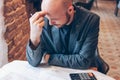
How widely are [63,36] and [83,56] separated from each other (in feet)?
0.59

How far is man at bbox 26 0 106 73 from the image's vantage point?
1.30 metres

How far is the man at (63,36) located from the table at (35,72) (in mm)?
44

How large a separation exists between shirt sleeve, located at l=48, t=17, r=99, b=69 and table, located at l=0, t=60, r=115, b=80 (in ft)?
0.14

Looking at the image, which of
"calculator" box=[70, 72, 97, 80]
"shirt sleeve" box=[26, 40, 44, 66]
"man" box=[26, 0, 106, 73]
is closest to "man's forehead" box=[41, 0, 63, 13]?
"man" box=[26, 0, 106, 73]

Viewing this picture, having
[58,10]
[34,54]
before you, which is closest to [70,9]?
[58,10]

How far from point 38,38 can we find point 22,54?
147 centimetres

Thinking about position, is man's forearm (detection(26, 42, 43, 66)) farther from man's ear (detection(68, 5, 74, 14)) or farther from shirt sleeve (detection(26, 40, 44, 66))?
man's ear (detection(68, 5, 74, 14))

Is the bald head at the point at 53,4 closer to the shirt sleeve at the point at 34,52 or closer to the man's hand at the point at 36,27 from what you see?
the man's hand at the point at 36,27

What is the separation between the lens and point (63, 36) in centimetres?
144

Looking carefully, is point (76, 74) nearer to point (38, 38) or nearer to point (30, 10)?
point (38, 38)

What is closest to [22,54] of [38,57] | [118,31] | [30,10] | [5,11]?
[5,11]

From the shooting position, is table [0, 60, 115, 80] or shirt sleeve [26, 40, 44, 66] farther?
shirt sleeve [26, 40, 44, 66]

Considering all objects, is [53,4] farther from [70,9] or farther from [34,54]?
[34,54]

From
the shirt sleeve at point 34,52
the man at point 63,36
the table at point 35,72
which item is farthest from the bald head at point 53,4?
the table at point 35,72
